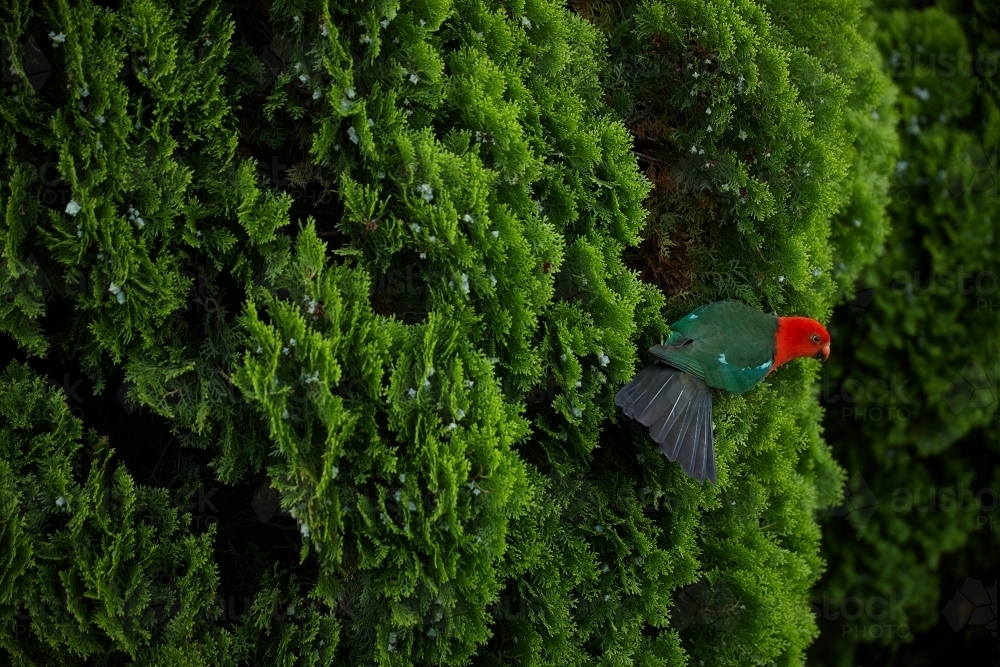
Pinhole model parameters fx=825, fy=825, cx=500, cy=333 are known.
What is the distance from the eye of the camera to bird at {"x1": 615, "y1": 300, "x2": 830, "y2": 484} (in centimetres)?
329

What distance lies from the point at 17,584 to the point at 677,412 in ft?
8.01

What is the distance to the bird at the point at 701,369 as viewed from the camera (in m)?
3.29

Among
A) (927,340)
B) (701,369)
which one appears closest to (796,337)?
(701,369)

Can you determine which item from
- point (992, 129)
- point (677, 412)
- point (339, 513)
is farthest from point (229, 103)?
point (992, 129)

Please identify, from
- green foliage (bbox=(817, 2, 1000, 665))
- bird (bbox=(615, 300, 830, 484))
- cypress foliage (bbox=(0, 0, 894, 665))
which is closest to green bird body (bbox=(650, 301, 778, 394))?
bird (bbox=(615, 300, 830, 484))

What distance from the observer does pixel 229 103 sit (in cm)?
296

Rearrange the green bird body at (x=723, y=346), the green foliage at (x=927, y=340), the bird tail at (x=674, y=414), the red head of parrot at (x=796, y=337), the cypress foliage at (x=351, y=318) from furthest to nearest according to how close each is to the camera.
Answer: the green foliage at (x=927, y=340)
the red head of parrot at (x=796, y=337)
the green bird body at (x=723, y=346)
the bird tail at (x=674, y=414)
the cypress foliage at (x=351, y=318)

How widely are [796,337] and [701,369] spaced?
645mm

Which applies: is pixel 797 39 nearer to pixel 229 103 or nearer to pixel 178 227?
pixel 229 103

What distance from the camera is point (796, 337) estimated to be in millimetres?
3783

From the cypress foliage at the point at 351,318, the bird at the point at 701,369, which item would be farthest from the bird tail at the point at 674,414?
the cypress foliage at the point at 351,318

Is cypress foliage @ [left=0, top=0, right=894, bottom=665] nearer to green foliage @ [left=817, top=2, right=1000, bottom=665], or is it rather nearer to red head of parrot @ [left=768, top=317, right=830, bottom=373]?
red head of parrot @ [left=768, top=317, right=830, bottom=373]

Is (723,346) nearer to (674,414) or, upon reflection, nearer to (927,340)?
(674,414)

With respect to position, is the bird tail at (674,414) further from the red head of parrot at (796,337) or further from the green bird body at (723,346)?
the red head of parrot at (796,337)
